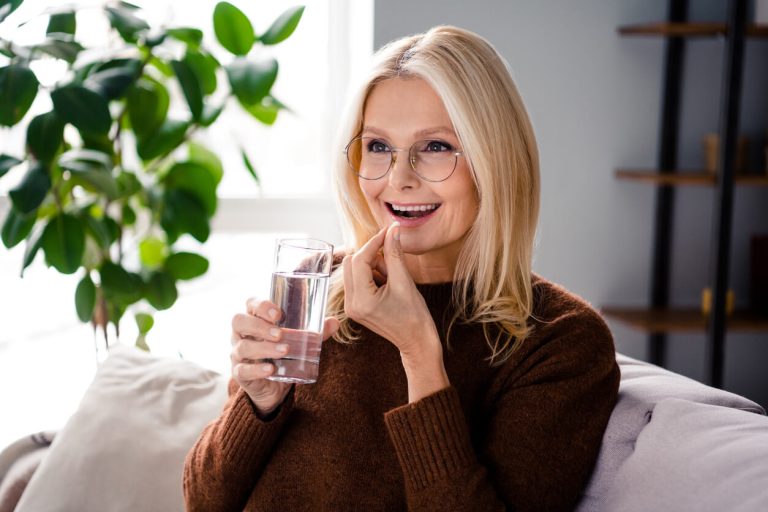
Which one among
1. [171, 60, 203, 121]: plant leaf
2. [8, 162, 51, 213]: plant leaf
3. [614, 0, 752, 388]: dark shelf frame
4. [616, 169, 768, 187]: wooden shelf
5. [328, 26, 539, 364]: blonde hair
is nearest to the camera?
[328, 26, 539, 364]: blonde hair

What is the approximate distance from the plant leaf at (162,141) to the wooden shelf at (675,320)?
171 cm

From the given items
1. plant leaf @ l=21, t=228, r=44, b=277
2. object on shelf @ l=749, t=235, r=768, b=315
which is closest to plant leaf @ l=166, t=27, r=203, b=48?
plant leaf @ l=21, t=228, r=44, b=277

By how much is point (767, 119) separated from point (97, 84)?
2568 millimetres

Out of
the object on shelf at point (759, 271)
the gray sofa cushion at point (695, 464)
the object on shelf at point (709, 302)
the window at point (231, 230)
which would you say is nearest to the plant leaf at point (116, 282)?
the window at point (231, 230)

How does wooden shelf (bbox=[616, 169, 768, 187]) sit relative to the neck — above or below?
above

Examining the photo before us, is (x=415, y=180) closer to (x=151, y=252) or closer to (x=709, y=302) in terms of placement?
(x=151, y=252)

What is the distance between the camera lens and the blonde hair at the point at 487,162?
1333 mm

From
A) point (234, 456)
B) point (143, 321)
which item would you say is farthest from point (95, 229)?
point (234, 456)

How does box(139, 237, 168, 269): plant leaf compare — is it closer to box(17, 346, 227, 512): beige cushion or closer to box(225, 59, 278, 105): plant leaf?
box(225, 59, 278, 105): plant leaf

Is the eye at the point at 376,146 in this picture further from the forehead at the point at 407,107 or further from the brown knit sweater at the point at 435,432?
the brown knit sweater at the point at 435,432

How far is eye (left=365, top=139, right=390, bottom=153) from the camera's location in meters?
1.42

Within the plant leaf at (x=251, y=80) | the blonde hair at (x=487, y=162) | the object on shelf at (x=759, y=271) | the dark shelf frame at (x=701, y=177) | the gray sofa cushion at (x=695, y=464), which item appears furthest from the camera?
the object on shelf at (x=759, y=271)

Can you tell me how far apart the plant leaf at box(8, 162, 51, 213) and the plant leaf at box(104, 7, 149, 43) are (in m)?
0.42

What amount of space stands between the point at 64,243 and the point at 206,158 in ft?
1.70
